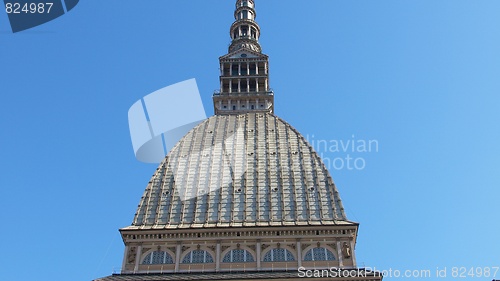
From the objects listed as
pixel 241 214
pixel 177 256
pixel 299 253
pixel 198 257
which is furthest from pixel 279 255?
pixel 177 256

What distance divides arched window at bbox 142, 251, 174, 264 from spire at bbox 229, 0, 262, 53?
102 ft

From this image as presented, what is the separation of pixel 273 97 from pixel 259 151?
1096cm

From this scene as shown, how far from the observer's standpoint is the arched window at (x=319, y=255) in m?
39.2

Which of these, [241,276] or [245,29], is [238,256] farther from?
[245,29]

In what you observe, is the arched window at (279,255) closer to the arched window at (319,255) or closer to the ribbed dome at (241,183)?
the arched window at (319,255)

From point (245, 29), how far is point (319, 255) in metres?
36.0

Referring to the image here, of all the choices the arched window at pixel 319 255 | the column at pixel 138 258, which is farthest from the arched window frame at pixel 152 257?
the arched window at pixel 319 255

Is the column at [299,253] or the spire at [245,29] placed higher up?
the spire at [245,29]

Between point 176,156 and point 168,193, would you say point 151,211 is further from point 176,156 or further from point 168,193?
point 176,156

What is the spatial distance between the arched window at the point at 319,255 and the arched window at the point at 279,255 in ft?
3.87

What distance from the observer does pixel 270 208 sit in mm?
42938

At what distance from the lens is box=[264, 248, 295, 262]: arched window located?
3912cm

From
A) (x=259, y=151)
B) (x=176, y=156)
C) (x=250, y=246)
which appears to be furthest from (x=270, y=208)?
(x=176, y=156)

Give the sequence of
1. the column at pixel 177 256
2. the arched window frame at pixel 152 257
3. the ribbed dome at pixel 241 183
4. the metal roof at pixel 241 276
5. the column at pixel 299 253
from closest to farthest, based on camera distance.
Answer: the metal roof at pixel 241 276, the column at pixel 299 253, the column at pixel 177 256, the arched window frame at pixel 152 257, the ribbed dome at pixel 241 183
